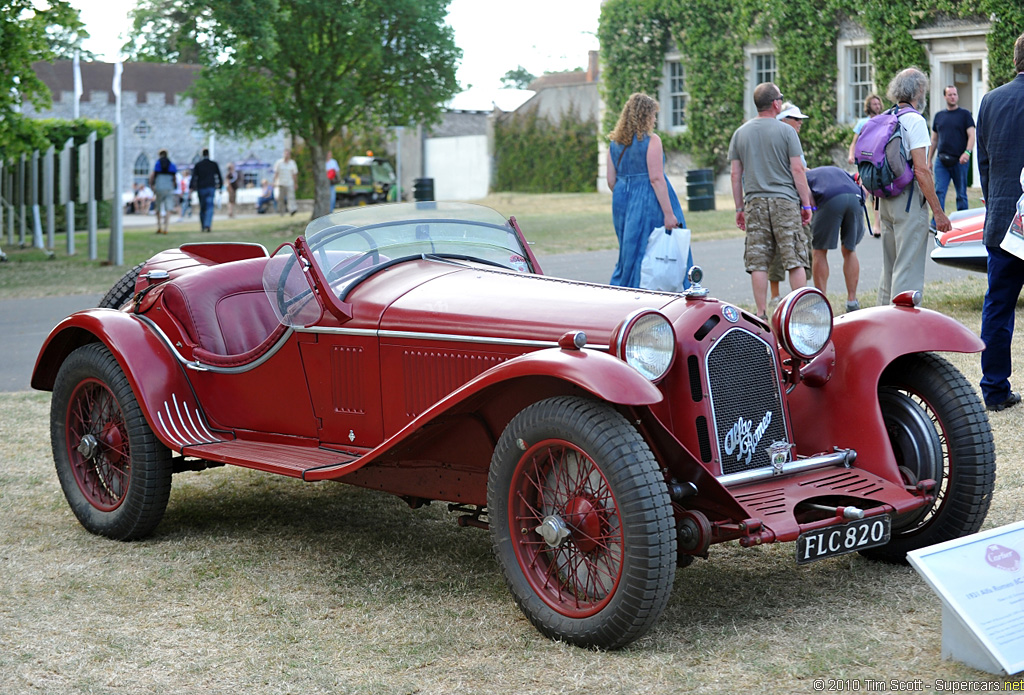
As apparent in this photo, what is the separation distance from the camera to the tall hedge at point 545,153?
3359 cm

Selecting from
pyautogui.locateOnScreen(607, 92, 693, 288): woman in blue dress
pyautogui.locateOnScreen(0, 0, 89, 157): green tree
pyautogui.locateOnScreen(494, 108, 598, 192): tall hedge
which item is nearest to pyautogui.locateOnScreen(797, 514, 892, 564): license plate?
pyautogui.locateOnScreen(607, 92, 693, 288): woman in blue dress

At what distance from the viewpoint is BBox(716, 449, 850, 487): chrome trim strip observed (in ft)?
11.7

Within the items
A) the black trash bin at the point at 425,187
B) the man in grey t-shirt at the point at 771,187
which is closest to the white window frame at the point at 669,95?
the black trash bin at the point at 425,187

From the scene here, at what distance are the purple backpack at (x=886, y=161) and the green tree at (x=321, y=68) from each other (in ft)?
49.5

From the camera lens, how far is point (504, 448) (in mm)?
3516

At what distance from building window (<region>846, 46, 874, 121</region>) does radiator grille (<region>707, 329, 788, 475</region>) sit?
72.4 ft

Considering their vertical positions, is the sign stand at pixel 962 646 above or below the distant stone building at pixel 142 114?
below

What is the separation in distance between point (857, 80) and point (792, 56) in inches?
62.0

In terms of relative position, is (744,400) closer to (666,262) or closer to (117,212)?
(666,262)

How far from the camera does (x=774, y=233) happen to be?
8.19m

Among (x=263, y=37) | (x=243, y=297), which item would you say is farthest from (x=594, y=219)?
(x=243, y=297)

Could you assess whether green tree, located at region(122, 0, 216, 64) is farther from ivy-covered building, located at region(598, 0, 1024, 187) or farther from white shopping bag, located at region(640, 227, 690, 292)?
white shopping bag, located at region(640, 227, 690, 292)

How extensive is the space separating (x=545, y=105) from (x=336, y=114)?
43.4ft

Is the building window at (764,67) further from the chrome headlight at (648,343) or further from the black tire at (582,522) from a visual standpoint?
the black tire at (582,522)
